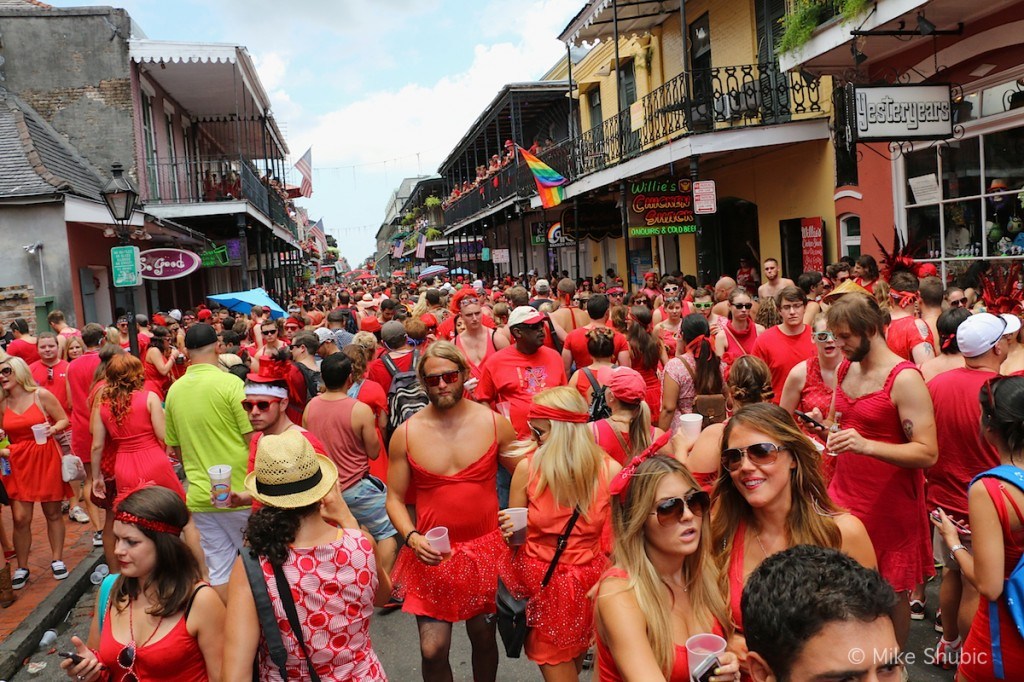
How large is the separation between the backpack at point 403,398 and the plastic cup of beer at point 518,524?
2.29 metres

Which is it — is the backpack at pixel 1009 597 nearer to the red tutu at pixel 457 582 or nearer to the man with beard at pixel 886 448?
the man with beard at pixel 886 448

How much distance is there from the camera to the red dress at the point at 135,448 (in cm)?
595

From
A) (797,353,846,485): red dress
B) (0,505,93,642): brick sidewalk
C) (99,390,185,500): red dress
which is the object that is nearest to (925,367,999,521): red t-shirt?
(797,353,846,485): red dress

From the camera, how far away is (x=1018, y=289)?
8.30 meters

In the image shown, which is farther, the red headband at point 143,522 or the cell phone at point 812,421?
the cell phone at point 812,421

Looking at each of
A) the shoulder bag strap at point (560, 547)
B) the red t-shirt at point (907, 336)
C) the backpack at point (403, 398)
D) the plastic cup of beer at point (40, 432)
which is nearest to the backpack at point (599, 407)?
the shoulder bag strap at point (560, 547)

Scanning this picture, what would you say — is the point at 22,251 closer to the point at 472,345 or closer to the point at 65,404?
the point at 65,404

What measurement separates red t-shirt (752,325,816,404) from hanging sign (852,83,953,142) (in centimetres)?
416

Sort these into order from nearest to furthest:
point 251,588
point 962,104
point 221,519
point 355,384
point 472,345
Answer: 1. point 251,588
2. point 221,519
3. point 355,384
4. point 472,345
5. point 962,104

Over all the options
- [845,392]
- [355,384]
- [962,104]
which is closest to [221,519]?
[355,384]

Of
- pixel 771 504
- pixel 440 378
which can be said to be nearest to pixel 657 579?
pixel 771 504

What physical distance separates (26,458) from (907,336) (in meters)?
6.84

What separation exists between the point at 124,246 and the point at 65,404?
10.3 feet

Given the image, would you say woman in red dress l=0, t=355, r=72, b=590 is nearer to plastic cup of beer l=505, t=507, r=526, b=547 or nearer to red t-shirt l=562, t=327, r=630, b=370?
red t-shirt l=562, t=327, r=630, b=370
